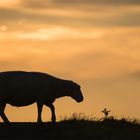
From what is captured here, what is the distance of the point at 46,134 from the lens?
87.6 feet

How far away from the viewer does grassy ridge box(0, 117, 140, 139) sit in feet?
85.4

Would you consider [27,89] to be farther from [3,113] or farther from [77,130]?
[77,130]

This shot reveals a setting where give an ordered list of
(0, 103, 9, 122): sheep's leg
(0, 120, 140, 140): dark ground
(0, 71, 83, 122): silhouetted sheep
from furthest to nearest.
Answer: (0, 71, 83, 122): silhouetted sheep → (0, 103, 9, 122): sheep's leg → (0, 120, 140, 140): dark ground

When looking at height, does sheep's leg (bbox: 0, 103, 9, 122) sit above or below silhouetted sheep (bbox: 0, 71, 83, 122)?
below

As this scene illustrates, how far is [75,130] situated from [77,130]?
0.08 metres

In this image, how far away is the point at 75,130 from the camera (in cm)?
2650

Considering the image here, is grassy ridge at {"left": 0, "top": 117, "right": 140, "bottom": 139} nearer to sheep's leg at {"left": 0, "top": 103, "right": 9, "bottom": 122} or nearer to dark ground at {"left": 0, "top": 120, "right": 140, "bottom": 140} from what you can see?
dark ground at {"left": 0, "top": 120, "right": 140, "bottom": 140}

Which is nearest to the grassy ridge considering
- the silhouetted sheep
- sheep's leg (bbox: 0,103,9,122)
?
sheep's leg (bbox: 0,103,9,122)

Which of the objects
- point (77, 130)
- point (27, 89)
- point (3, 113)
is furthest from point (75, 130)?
point (3, 113)

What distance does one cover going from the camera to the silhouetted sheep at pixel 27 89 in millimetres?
29609

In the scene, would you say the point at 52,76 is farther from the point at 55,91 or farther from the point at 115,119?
the point at 115,119

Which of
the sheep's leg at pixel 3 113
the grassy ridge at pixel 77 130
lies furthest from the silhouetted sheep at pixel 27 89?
the grassy ridge at pixel 77 130

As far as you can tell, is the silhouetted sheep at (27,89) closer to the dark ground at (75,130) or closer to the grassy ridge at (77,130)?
the grassy ridge at (77,130)

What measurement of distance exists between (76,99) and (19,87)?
9.82 ft
